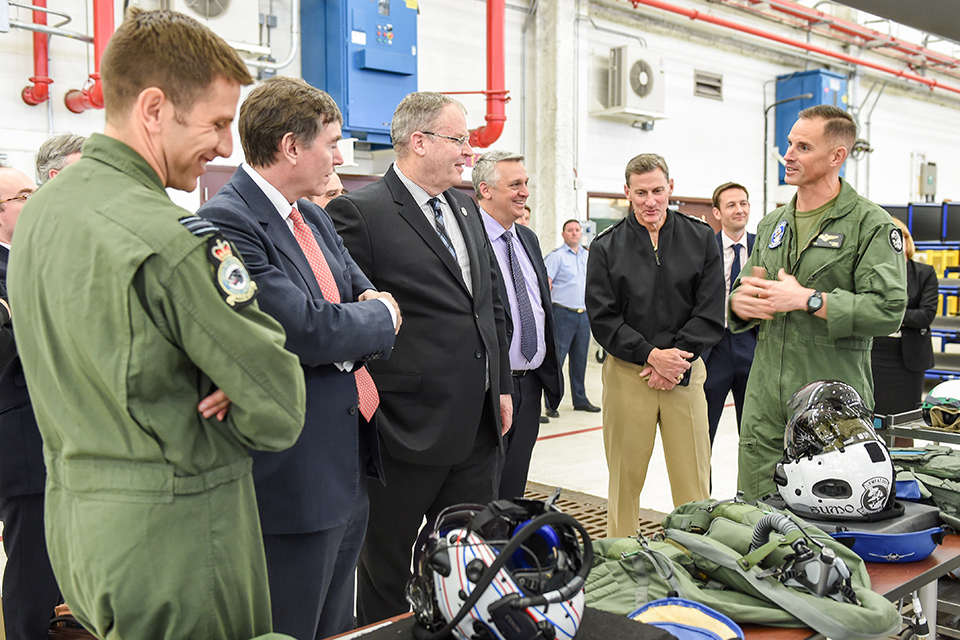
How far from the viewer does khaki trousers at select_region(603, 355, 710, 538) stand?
10.5ft

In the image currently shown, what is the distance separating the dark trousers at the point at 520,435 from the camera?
118 inches

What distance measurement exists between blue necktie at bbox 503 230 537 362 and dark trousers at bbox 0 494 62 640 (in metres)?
1.65

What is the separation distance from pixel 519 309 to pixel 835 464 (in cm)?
141

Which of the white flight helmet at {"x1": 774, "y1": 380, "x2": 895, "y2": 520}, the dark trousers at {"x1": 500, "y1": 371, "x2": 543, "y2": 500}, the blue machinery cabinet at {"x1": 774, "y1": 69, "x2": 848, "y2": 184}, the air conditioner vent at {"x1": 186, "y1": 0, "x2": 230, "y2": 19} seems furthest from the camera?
the blue machinery cabinet at {"x1": 774, "y1": 69, "x2": 848, "y2": 184}

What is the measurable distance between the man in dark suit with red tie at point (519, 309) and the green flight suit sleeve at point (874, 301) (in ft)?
3.36

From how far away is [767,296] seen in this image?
2.55 meters

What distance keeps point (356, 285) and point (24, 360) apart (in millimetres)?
864

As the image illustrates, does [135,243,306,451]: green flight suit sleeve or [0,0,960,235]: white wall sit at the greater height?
[0,0,960,235]: white wall

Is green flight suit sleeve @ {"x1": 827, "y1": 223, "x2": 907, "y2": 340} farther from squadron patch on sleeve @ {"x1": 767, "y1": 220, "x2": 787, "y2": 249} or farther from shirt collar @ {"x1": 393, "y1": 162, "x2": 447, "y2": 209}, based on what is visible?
shirt collar @ {"x1": 393, "y1": 162, "x2": 447, "y2": 209}

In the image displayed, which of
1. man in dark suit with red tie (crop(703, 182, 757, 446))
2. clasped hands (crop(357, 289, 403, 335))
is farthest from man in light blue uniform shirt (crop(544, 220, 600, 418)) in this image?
clasped hands (crop(357, 289, 403, 335))

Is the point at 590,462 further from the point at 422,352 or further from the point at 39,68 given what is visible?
the point at 39,68

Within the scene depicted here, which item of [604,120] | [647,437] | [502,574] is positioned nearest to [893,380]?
[647,437]

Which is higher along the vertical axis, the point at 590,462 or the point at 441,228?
the point at 441,228

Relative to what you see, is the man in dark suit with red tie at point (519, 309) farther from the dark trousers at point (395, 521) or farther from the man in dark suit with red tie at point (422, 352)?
the dark trousers at point (395, 521)
